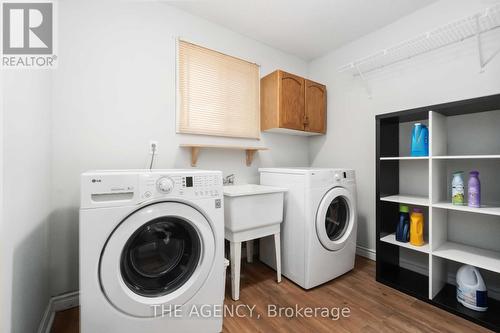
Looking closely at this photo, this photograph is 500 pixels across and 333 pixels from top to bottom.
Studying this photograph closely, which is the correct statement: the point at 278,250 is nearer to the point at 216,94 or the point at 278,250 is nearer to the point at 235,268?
the point at 235,268

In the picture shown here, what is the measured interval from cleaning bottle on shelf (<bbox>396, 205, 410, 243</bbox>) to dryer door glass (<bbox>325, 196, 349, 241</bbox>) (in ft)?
1.29

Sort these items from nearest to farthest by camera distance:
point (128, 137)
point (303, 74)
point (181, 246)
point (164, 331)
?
point (164, 331), point (181, 246), point (128, 137), point (303, 74)

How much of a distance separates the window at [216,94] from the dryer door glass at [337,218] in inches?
41.6

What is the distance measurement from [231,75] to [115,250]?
6.02 ft

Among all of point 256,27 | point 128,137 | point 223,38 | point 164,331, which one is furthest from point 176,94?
point 164,331

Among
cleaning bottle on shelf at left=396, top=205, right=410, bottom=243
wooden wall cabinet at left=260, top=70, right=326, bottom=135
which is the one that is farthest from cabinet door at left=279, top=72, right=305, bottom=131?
cleaning bottle on shelf at left=396, top=205, right=410, bottom=243

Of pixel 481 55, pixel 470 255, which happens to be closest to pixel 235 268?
pixel 470 255

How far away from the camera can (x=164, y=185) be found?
1072 millimetres

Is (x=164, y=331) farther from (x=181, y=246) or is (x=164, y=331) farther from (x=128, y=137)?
(x=128, y=137)

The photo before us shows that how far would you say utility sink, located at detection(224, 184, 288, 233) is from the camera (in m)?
1.58

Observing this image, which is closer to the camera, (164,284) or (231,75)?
(164,284)

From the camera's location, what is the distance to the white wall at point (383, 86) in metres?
1.68

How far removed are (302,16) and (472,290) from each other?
2.47 meters

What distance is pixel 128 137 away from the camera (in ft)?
5.64
